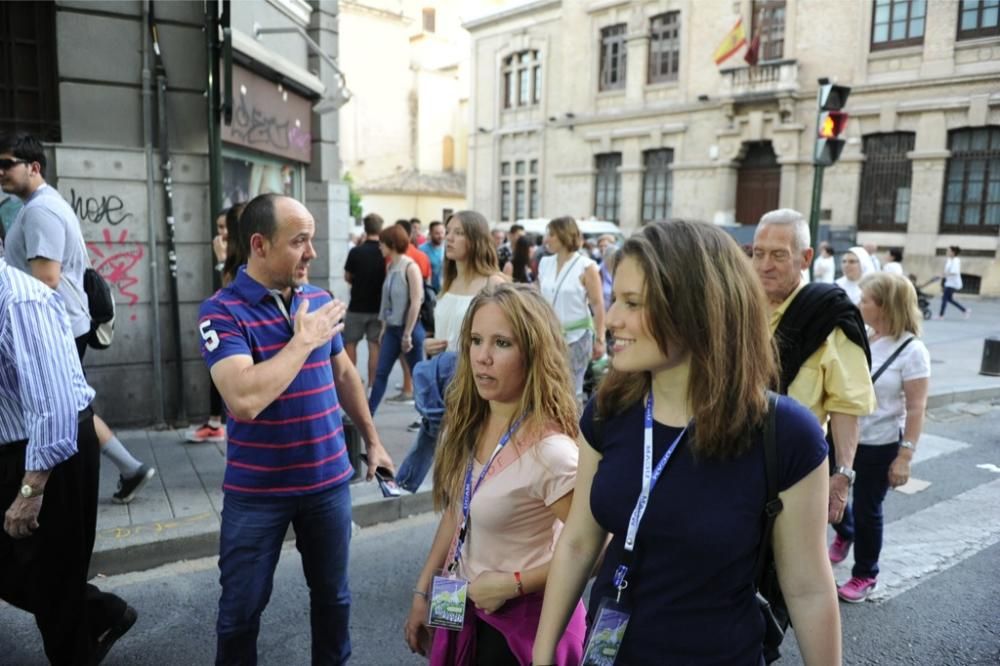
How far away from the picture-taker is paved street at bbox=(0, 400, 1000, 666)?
11.1 feet

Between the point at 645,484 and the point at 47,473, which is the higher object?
the point at 645,484

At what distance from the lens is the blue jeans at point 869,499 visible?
3930mm

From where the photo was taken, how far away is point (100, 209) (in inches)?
242

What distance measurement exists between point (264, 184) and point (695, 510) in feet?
25.5

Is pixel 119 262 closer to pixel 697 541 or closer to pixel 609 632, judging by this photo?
pixel 609 632

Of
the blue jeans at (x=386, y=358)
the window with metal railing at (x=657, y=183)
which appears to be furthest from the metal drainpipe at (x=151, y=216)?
the window with metal railing at (x=657, y=183)

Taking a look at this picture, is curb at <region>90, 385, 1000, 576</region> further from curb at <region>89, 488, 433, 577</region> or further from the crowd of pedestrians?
the crowd of pedestrians

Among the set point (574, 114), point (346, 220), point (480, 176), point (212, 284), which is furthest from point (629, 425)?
point (480, 176)

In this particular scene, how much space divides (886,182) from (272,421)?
2500 centimetres

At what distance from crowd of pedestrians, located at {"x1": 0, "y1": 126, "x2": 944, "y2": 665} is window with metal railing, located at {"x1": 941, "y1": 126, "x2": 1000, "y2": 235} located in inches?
834

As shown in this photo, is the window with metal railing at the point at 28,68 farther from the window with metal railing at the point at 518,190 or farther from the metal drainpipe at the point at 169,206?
the window with metal railing at the point at 518,190

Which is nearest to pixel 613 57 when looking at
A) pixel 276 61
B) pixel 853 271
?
pixel 853 271

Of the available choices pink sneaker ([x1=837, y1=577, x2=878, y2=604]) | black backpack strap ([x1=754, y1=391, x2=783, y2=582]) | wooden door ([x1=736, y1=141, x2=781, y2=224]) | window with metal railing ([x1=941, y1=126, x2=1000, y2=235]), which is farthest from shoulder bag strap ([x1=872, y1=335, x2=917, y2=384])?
wooden door ([x1=736, y1=141, x2=781, y2=224])

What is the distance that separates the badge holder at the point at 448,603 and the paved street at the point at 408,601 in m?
1.41
